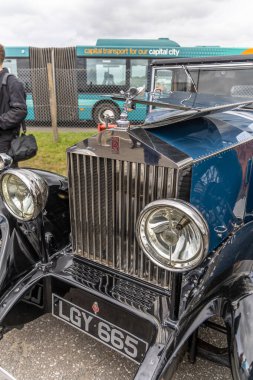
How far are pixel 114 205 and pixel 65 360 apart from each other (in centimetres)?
104

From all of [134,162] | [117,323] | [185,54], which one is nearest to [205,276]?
[117,323]

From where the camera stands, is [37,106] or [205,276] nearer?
[205,276]

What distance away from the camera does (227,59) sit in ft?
8.92

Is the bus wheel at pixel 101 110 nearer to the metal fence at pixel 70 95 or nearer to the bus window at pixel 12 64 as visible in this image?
the metal fence at pixel 70 95

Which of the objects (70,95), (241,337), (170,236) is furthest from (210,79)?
(70,95)

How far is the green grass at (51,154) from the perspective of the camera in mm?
5789

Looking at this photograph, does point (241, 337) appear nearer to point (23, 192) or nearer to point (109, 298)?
point (109, 298)

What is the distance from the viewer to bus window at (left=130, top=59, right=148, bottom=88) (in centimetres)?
1021

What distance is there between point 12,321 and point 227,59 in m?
2.53

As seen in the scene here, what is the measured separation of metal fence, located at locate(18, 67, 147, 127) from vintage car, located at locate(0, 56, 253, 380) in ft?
27.4

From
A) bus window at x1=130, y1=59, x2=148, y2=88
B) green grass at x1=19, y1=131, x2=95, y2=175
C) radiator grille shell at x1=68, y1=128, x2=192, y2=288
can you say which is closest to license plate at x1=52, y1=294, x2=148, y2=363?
radiator grille shell at x1=68, y1=128, x2=192, y2=288

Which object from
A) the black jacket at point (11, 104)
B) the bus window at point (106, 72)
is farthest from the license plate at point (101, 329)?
the bus window at point (106, 72)

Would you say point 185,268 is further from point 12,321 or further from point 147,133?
point 12,321

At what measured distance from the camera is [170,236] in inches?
55.7
